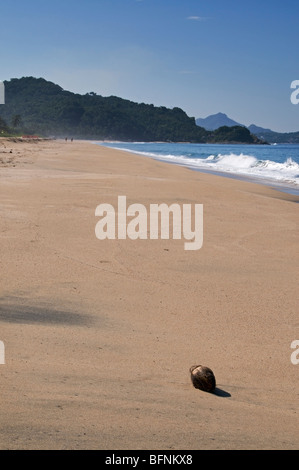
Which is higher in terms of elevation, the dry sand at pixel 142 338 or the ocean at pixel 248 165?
the ocean at pixel 248 165

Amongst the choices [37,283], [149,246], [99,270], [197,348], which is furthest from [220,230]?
[197,348]

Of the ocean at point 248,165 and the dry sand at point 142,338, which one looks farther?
the ocean at point 248,165

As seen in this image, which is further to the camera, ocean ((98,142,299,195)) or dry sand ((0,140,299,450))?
ocean ((98,142,299,195))

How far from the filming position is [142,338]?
14.9 feet

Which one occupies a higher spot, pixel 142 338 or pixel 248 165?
pixel 248 165

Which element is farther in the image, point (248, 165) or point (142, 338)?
point (248, 165)

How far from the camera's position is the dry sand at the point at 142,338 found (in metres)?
3.03

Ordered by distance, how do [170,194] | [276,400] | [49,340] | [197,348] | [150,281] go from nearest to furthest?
[276,400] < [49,340] < [197,348] < [150,281] < [170,194]

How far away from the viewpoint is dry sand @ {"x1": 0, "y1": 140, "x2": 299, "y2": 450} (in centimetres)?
303

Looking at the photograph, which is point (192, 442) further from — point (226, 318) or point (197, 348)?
point (226, 318)

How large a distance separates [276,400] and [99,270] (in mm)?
3137

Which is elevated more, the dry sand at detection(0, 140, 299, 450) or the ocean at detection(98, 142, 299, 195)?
the ocean at detection(98, 142, 299, 195)

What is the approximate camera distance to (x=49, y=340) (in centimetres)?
416

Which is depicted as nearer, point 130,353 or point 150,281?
point 130,353
